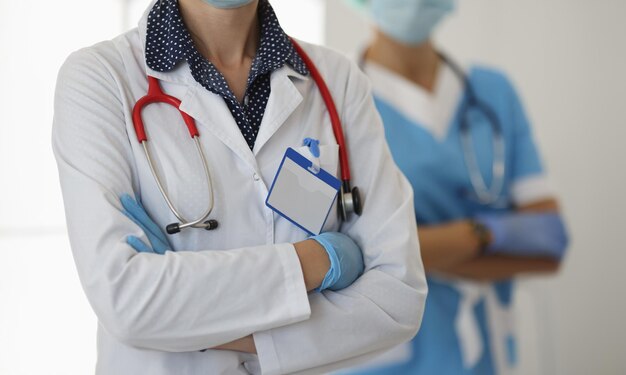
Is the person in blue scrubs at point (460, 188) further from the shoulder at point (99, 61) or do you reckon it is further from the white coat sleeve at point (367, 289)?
the shoulder at point (99, 61)

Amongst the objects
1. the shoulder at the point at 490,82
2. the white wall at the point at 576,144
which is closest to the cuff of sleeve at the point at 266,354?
the shoulder at the point at 490,82

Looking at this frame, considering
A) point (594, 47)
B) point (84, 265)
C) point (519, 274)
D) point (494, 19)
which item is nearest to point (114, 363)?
point (84, 265)

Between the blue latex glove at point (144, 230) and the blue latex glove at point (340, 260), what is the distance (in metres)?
0.22

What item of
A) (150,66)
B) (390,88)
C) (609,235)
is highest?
(150,66)

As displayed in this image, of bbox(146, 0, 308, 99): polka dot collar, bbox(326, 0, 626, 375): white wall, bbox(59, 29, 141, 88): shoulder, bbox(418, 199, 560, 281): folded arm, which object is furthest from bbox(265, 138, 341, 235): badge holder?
bbox(326, 0, 626, 375): white wall

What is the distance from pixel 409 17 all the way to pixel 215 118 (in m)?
1.21

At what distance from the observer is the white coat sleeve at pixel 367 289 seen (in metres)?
1.20

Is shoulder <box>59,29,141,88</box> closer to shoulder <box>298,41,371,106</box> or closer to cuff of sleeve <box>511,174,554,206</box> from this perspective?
shoulder <box>298,41,371,106</box>

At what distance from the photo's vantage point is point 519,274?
8.10 feet

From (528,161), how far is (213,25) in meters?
1.40

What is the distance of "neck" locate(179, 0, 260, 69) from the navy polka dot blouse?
0.08 feet

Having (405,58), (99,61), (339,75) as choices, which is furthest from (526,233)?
(99,61)

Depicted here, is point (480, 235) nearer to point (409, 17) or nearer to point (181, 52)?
point (409, 17)

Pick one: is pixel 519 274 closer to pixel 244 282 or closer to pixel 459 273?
pixel 459 273
